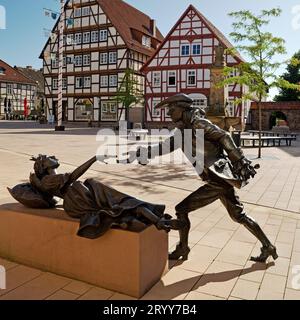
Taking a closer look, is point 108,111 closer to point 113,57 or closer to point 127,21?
point 113,57

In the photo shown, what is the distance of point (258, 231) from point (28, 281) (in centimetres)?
243

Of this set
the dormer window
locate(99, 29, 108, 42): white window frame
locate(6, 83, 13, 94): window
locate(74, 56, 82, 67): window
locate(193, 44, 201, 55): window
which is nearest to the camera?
locate(193, 44, 201, 55): window

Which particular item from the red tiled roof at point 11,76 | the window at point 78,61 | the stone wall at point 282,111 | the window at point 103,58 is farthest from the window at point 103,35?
the red tiled roof at point 11,76

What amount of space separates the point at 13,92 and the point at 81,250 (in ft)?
198

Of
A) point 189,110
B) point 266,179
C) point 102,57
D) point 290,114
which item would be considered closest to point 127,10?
point 102,57

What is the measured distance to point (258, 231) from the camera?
12.8 feet

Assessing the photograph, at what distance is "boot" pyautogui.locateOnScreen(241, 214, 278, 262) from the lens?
12.7 ft

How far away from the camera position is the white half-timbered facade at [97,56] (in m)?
36.7

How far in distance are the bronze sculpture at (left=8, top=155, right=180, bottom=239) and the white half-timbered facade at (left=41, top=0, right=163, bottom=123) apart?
33.8 metres

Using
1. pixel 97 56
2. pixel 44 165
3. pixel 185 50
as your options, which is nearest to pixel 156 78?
pixel 185 50

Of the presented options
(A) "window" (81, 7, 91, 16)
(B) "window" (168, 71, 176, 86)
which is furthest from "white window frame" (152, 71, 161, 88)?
(A) "window" (81, 7, 91, 16)

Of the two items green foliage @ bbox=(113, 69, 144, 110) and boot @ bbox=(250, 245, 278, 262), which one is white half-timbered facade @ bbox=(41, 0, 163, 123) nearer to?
green foliage @ bbox=(113, 69, 144, 110)

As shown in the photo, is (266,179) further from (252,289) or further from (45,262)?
(45,262)
